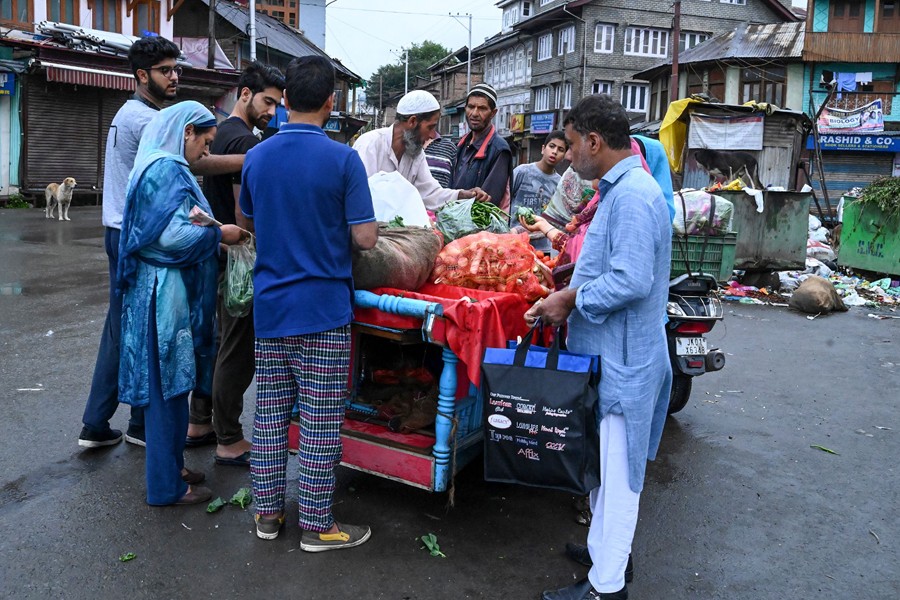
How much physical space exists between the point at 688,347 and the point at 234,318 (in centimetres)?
295

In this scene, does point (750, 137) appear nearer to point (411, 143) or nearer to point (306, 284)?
point (411, 143)

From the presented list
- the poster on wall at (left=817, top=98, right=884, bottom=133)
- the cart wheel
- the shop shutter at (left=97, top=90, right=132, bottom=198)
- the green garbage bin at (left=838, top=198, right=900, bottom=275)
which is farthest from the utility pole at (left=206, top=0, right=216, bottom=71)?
the cart wheel

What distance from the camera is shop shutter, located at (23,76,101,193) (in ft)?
70.9

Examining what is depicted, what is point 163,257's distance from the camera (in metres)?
3.59

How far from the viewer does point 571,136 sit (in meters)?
2.95

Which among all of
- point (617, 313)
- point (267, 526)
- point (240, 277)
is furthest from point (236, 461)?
point (617, 313)

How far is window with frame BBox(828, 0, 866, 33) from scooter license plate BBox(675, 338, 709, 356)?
101ft

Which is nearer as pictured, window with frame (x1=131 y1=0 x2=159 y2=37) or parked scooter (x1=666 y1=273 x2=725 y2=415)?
parked scooter (x1=666 y1=273 x2=725 y2=415)

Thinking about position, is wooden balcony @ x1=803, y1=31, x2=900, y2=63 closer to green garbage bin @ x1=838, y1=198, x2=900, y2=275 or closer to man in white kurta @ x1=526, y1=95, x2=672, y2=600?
green garbage bin @ x1=838, y1=198, x2=900, y2=275

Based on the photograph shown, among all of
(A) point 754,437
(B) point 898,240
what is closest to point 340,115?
(B) point 898,240

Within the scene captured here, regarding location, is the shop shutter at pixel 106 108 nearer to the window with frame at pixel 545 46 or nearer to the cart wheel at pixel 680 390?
the cart wheel at pixel 680 390

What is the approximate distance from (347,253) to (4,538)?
201 cm

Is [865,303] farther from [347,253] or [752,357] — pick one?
[347,253]

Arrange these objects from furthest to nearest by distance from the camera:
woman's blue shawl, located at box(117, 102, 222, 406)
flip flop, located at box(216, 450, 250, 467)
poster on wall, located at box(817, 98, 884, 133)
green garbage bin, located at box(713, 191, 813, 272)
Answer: poster on wall, located at box(817, 98, 884, 133) < green garbage bin, located at box(713, 191, 813, 272) < flip flop, located at box(216, 450, 250, 467) < woman's blue shawl, located at box(117, 102, 222, 406)
